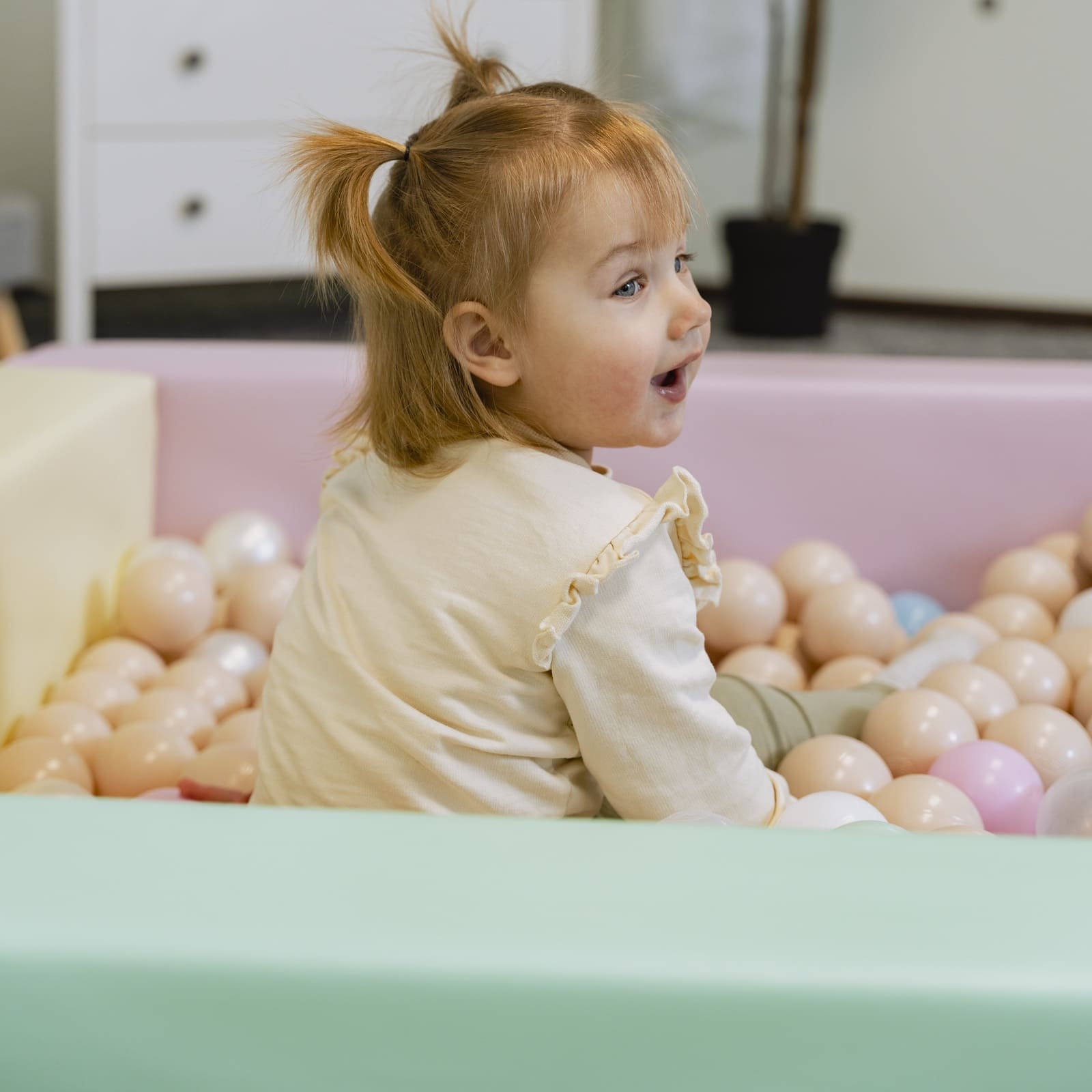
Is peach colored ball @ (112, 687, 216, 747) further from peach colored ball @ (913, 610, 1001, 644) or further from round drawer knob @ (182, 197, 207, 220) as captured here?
round drawer knob @ (182, 197, 207, 220)

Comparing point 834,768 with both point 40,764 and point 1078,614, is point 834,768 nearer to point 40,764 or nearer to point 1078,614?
point 1078,614

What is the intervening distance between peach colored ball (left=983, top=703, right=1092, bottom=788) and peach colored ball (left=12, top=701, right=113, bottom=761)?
59 cm

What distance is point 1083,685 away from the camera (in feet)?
3.27

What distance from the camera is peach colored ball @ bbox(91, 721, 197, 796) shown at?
905 millimetres

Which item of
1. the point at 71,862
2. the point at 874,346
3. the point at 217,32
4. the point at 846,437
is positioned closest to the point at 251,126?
the point at 217,32

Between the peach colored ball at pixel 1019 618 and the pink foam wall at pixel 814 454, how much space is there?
0.12 meters

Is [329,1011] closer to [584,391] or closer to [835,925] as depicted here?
[835,925]

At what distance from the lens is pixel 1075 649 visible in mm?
1046

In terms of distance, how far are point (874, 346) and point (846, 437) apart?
1.63 m

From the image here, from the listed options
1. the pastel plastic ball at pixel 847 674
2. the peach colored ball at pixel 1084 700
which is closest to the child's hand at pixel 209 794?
the pastel plastic ball at pixel 847 674

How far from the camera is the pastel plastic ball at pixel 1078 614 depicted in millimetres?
1098

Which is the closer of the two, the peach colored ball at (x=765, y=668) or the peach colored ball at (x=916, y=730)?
the peach colored ball at (x=916, y=730)

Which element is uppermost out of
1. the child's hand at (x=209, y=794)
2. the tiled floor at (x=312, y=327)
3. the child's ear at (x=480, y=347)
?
the child's ear at (x=480, y=347)

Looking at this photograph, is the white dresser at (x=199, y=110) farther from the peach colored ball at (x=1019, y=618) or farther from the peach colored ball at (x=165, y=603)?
the peach colored ball at (x=1019, y=618)
